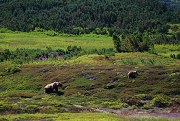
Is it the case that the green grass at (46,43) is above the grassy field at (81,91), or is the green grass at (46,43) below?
below

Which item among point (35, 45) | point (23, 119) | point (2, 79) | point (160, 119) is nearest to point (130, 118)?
point (160, 119)

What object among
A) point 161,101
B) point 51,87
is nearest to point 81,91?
point 51,87

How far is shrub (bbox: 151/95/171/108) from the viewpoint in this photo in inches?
2539

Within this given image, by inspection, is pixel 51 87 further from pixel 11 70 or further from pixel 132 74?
pixel 11 70

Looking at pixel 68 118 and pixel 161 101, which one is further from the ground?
pixel 68 118

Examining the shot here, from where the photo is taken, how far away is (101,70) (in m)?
88.6

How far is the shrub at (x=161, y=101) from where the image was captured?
64.5 metres

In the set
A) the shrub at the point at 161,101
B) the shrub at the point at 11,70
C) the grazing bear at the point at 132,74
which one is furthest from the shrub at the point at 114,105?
the shrub at the point at 11,70

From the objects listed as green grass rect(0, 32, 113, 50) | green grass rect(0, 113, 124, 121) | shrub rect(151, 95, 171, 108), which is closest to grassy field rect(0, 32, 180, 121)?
green grass rect(0, 113, 124, 121)

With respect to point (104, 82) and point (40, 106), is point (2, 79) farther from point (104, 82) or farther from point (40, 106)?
point (40, 106)

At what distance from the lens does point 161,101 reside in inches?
2571

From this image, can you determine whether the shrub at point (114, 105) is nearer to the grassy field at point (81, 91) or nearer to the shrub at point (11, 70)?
the grassy field at point (81, 91)

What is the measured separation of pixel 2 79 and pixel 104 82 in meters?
25.4

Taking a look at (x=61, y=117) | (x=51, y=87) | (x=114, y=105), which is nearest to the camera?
(x=61, y=117)
